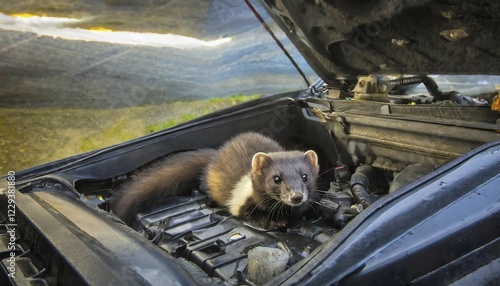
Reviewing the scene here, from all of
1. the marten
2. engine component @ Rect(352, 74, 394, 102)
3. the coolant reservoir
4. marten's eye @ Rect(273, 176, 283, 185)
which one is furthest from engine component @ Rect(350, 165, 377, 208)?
the coolant reservoir

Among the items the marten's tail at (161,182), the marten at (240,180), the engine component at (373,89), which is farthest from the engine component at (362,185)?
the marten's tail at (161,182)

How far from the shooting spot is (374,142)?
184 cm

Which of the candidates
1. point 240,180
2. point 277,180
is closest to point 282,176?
point 277,180

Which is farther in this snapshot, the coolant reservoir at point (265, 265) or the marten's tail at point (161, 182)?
the marten's tail at point (161, 182)

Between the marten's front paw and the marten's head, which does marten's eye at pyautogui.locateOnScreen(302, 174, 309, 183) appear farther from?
the marten's front paw

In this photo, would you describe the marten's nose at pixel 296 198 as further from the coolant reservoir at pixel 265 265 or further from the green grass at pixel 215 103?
the green grass at pixel 215 103

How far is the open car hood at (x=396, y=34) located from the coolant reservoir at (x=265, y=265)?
101 centimetres

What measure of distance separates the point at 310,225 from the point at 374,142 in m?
0.51

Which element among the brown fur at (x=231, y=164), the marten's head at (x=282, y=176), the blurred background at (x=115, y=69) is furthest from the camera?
the blurred background at (x=115, y=69)

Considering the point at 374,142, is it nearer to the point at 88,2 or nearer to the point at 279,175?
the point at 279,175

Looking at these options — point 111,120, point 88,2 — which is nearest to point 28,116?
point 111,120

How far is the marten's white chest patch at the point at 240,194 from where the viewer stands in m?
1.71

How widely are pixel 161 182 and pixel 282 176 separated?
0.55m

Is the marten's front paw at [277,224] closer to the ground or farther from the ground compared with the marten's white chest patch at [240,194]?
closer to the ground
